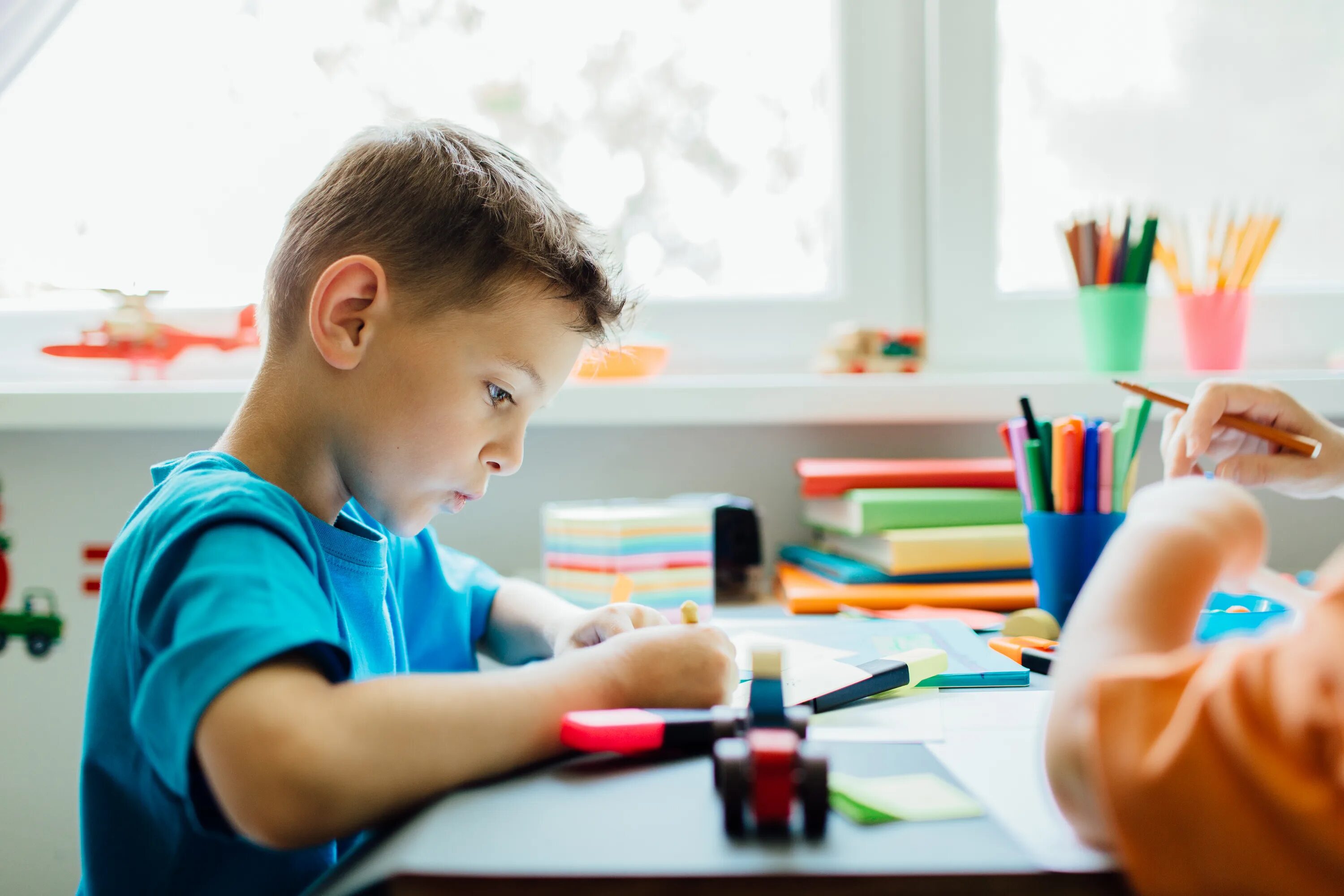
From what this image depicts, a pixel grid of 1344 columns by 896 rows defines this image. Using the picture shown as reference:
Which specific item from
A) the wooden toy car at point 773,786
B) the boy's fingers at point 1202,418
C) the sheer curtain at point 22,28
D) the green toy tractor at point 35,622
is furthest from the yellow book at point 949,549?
the sheer curtain at point 22,28

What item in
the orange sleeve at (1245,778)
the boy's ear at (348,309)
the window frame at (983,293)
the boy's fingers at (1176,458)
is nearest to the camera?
the orange sleeve at (1245,778)

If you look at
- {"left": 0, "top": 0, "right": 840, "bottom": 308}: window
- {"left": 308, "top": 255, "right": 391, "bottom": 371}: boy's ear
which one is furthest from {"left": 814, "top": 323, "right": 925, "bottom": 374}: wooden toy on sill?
{"left": 308, "top": 255, "right": 391, "bottom": 371}: boy's ear

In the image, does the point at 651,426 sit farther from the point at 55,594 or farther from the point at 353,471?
the point at 55,594

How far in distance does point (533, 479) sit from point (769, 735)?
29.3 inches

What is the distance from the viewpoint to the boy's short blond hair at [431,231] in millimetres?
625

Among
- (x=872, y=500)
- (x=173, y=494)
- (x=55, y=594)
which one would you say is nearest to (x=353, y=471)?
(x=173, y=494)

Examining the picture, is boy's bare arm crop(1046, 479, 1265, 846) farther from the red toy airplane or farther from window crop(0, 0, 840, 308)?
the red toy airplane

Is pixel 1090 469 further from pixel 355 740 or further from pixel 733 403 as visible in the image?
pixel 355 740

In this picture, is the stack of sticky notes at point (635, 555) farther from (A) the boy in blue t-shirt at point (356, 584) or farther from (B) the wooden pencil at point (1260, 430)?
(B) the wooden pencil at point (1260, 430)

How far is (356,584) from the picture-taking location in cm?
68

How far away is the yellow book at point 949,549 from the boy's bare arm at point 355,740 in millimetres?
474

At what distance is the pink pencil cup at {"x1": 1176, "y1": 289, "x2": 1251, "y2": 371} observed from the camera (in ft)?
3.57

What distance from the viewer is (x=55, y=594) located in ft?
3.68

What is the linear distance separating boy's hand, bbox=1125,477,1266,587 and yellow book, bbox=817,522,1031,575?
0.44 m
